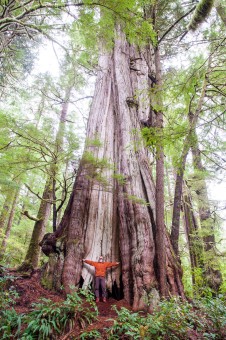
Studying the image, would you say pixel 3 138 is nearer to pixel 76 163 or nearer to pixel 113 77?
pixel 76 163

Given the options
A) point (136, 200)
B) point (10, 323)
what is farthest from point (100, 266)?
point (10, 323)

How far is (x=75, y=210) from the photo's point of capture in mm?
4633

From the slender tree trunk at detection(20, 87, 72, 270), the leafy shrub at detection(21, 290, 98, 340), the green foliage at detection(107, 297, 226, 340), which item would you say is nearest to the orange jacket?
the leafy shrub at detection(21, 290, 98, 340)

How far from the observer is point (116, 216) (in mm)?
4844

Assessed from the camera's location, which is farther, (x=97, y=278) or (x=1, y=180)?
(x=1, y=180)

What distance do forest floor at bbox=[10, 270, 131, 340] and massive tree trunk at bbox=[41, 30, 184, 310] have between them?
0.73ft

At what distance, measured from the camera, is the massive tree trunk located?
3.93 m

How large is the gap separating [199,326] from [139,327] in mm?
831

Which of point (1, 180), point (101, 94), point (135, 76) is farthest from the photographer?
point (135, 76)

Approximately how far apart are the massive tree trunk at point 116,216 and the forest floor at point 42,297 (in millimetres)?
223

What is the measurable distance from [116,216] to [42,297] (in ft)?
7.04

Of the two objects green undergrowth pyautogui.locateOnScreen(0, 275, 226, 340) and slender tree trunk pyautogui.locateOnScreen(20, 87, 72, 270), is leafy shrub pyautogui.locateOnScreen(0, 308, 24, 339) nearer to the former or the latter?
green undergrowth pyautogui.locateOnScreen(0, 275, 226, 340)

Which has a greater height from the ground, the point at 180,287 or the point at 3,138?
the point at 3,138

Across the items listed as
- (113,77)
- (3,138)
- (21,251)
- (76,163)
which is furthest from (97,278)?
(21,251)
